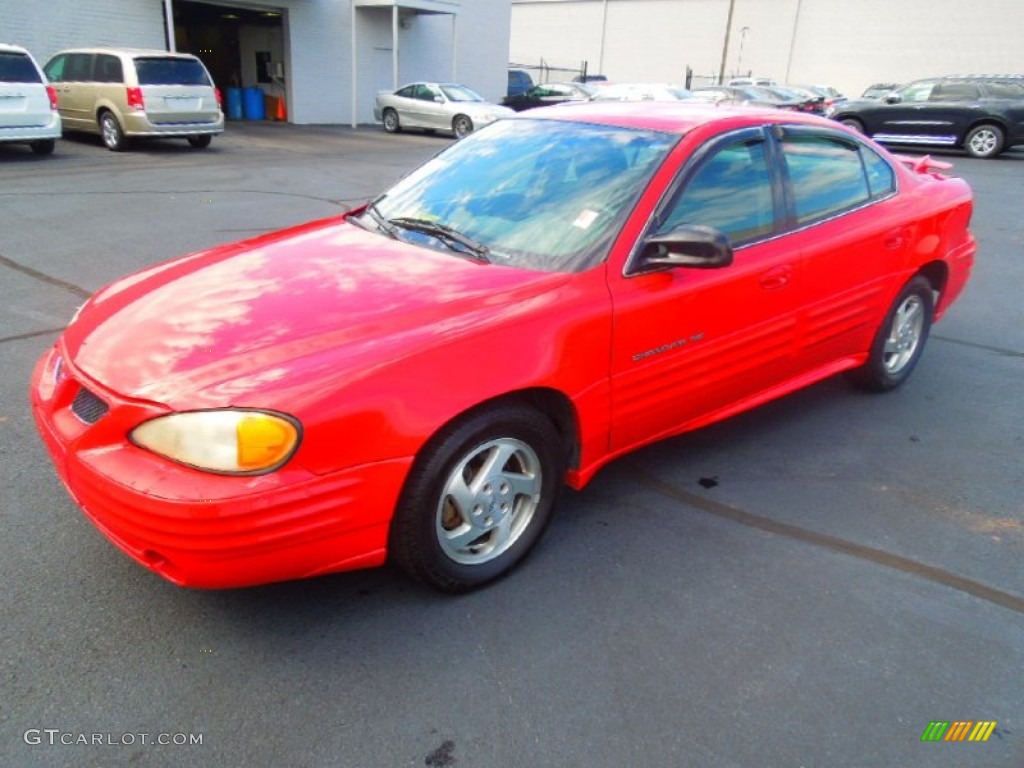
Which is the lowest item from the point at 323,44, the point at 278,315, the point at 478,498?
the point at 478,498

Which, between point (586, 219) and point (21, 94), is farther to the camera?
point (21, 94)

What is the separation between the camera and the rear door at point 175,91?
14250 millimetres

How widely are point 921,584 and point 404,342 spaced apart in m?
2.11

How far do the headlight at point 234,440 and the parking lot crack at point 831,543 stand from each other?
74.3 inches

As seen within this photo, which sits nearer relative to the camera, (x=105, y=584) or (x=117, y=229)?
(x=105, y=584)

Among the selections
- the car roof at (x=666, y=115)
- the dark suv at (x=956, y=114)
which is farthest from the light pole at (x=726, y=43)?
the car roof at (x=666, y=115)

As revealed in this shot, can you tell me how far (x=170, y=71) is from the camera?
47.9ft

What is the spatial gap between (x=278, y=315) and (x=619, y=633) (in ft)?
5.10

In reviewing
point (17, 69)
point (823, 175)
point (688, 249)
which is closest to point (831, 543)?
point (688, 249)

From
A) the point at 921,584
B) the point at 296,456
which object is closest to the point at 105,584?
the point at 296,456

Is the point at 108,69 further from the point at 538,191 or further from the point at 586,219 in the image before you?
the point at 586,219

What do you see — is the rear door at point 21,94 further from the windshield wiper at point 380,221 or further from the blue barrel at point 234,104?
the blue barrel at point 234,104

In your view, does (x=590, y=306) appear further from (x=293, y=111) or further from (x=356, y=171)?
(x=293, y=111)

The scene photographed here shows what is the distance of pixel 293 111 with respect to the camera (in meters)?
23.7
